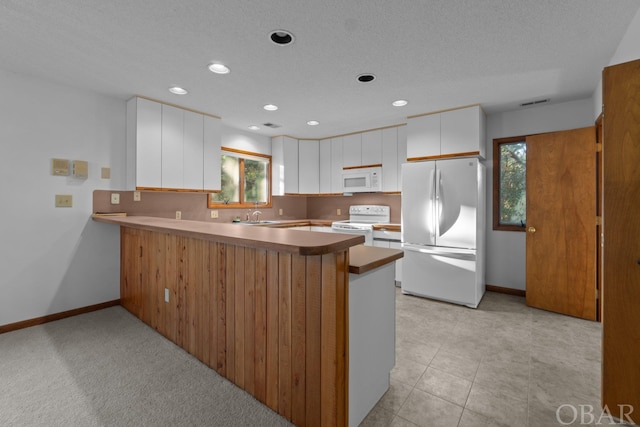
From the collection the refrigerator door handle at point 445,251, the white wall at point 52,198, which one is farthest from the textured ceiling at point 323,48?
the refrigerator door handle at point 445,251

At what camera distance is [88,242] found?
3.11 m

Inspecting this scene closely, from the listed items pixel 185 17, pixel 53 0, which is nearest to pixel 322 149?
pixel 185 17

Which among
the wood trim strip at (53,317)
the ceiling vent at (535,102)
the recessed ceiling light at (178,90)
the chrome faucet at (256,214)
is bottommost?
the wood trim strip at (53,317)

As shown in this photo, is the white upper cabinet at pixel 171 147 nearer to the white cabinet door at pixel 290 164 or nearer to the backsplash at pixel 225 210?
the backsplash at pixel 225 210

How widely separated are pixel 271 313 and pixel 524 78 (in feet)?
10.1

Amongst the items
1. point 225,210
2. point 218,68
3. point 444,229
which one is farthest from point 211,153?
point 444,229

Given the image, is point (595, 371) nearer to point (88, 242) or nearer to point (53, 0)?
point (53, 0)

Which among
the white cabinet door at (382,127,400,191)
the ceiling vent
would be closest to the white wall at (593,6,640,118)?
the ceiling vent

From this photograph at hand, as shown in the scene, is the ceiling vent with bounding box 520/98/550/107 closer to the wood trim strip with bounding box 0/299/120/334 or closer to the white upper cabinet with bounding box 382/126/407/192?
the white upper cabinet with bounding box 382/126/407/192

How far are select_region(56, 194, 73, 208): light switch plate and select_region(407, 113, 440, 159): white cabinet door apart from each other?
391 cm

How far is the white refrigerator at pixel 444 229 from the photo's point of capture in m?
3.28

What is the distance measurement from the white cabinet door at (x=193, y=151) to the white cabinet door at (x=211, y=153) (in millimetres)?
46

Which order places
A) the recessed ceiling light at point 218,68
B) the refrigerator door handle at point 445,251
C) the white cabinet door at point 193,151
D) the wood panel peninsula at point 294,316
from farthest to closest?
1. the white cabinet door at point 193,151
2. the refrigerator door handle at point 445,251
3. the recessed ceiling light at point 218,68
4. the wood panel peninsula at point 294,316

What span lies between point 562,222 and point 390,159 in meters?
2.20
